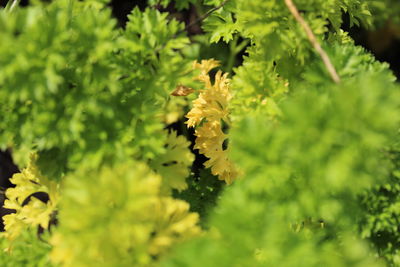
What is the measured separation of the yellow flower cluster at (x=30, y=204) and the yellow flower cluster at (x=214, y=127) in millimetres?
293

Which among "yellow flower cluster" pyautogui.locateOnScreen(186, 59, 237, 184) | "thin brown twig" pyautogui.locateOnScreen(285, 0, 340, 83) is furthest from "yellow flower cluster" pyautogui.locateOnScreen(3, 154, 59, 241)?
"thin brown twig" pyautogui.locateOnScreen(285, 0, 340, 83)

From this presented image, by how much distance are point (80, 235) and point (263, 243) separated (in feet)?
0.74

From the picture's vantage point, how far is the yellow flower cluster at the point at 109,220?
1.95ft

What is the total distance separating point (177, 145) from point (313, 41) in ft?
0.87

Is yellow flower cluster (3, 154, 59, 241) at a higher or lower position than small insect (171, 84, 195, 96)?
lower

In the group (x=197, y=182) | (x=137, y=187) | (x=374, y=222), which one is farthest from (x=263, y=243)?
(x=197, y=182)

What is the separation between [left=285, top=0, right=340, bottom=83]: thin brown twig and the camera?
27.2 inches

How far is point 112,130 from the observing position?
0.71 m

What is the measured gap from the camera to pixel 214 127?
3.19 feet

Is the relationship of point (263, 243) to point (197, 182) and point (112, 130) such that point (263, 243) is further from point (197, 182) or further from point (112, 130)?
point (197, 182)

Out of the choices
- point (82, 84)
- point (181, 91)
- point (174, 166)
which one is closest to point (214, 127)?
point (181, 91)

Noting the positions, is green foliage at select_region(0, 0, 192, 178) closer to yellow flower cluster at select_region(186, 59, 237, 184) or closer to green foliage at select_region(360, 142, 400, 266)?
yellow flower cluster at select_region(186, 59, 237, 184)

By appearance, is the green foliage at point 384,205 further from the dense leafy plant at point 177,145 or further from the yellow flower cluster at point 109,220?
the yellow flower cluster at point 109,220

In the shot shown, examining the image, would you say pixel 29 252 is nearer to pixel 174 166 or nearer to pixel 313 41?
pixel 174 166
